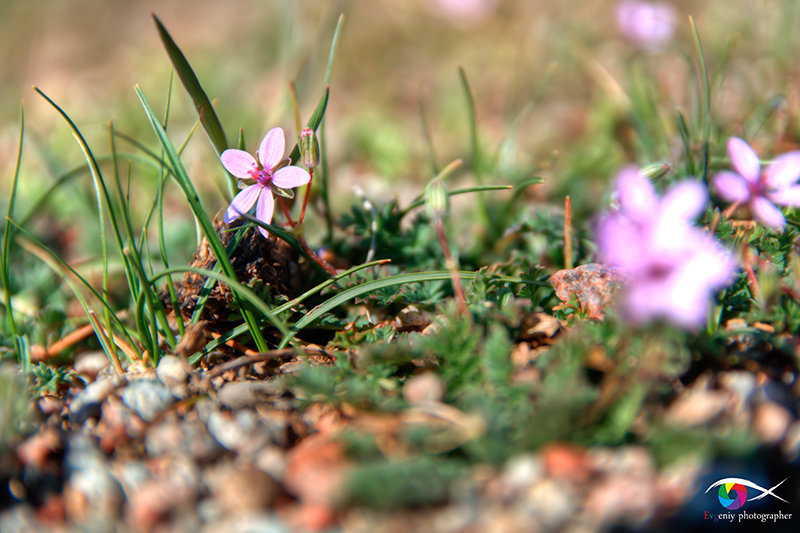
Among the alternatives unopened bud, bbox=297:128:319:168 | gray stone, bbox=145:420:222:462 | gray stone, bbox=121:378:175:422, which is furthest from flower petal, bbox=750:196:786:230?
gray stone, bbox=121:378:175:422

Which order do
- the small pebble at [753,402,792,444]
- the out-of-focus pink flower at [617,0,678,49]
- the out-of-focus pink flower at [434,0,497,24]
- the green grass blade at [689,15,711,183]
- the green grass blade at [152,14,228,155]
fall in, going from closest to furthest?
the small pebble at [753,402,792,444]
the green grass blade at [152,14,228,155]
the green grass blade at [689,15,711,183]
the out-of-focus pink flower at [617,0,678,49]
the out-of-focus pink flower at [434,0,497,24]

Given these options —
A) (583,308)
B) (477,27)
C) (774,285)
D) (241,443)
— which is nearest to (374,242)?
(583,308)

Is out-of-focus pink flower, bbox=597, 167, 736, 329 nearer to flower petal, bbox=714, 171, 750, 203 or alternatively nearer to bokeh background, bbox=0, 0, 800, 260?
flower petal, bbox=714, 171, 750, 203

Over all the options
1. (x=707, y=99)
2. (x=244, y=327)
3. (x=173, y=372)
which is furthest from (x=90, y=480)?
(x=707, y=99)

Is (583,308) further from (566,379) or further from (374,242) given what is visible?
(374,242)

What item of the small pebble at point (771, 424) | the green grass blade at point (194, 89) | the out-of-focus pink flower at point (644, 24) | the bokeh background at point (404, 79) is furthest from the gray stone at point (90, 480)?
the out-of-focus pink flower at point (644, 24)
